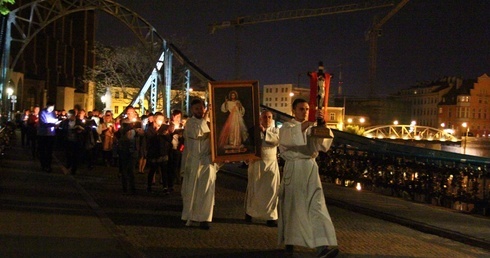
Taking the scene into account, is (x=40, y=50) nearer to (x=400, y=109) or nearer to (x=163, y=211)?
(x=400, y=109)

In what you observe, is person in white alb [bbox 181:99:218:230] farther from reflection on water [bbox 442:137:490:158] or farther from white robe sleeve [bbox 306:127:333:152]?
reflection on water [bbox 442:137:490:158]

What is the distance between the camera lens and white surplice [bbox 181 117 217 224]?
413 inches

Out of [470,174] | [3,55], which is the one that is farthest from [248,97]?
[3,55]

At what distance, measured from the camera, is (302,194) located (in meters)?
8.16

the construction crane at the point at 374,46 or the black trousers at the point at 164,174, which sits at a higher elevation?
the construction crane at the point at 374,46

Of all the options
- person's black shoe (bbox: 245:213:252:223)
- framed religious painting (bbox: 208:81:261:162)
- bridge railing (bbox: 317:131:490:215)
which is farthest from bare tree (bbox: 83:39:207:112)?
framed religious painting (bbox: 208:81:261:162)

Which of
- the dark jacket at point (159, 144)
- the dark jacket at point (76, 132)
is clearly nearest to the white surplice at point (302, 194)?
the dark jacket at point (159, 144)

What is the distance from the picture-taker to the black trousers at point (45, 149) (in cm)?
1772

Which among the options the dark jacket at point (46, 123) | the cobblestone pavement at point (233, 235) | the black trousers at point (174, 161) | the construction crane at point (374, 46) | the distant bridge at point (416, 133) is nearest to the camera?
the cobblestone pavement at point (233, 235)

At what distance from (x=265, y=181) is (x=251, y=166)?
0.42 metres

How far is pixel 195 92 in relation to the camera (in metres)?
59.3

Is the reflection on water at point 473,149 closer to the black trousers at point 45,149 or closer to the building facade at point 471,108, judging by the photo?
the building facade at point 471,108

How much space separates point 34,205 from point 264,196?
4473 mm

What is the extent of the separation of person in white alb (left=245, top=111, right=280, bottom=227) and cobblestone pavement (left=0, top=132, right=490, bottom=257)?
278 millimetres
